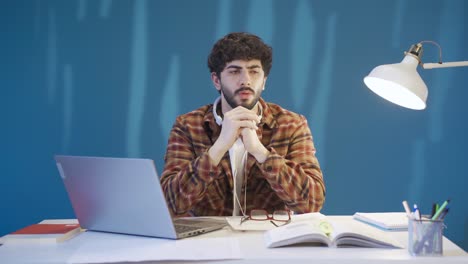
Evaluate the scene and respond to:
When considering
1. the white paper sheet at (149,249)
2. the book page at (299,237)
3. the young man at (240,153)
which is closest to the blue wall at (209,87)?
the young man at (240,153)

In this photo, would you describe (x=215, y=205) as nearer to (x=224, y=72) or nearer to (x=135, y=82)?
(x=224, y=72)

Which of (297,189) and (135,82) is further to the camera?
(135,82)

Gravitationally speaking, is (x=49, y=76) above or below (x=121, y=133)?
above

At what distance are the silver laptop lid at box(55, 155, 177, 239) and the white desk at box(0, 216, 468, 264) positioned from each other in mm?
42

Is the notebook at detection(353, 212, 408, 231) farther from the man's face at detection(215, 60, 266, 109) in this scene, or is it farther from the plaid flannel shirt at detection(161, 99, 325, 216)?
the man's face at detection(215, 60, 266, 109)

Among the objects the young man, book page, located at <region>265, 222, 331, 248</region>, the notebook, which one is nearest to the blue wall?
the young man

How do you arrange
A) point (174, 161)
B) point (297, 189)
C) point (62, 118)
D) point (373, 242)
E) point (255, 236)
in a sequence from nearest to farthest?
point (373, 242), point (255, 236), point (297, 189), point (174, 161), point (62, 118)

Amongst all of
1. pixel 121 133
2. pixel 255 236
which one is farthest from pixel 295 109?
pixel 255 236

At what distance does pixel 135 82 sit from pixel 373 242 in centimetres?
198

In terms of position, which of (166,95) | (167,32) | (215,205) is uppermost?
(167,32)

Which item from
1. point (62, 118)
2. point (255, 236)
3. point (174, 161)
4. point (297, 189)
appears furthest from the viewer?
point (62, 118)

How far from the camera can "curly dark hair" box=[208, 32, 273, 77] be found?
92.2 inches

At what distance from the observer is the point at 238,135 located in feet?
7.09

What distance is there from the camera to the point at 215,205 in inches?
91.5
